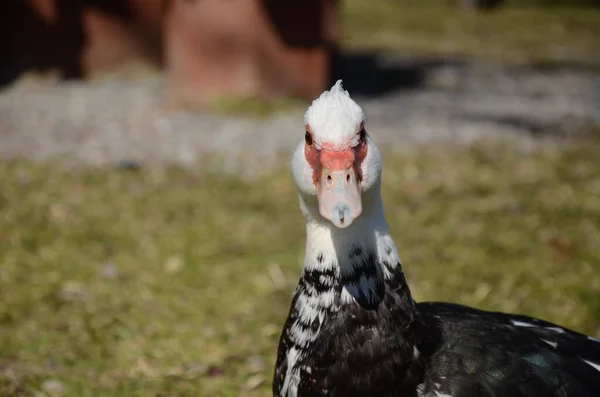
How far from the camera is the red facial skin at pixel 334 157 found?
1866mm

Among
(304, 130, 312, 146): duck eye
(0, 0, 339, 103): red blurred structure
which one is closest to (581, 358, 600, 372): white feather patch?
(304, 130, 312, 146): duck eye

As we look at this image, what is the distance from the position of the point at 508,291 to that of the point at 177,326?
1623 millimetres

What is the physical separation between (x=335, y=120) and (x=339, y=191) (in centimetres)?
18

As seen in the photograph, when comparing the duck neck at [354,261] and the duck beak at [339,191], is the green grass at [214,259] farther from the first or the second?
the duck beak at [339,191]

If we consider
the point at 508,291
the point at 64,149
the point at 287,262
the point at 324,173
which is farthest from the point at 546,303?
the point at 64,149

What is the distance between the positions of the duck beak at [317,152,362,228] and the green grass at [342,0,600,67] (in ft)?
29.0

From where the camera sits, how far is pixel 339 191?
1835 millimetres

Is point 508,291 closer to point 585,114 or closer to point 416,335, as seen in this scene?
point 416,335

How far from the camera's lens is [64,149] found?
6000 millimetres

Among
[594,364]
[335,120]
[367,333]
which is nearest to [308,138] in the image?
[335,120]

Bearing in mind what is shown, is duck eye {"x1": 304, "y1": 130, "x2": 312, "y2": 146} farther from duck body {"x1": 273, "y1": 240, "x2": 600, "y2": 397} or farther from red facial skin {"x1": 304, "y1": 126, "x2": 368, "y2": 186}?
duck body {"x1": 273, "y1": 240, "x2": 600, "y2": 397}

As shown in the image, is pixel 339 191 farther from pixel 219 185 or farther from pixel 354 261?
pixel 219 185

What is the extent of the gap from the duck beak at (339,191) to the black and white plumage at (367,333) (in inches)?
1.0

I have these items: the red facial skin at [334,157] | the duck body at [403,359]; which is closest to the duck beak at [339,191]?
the red facial skin at [334,157]
